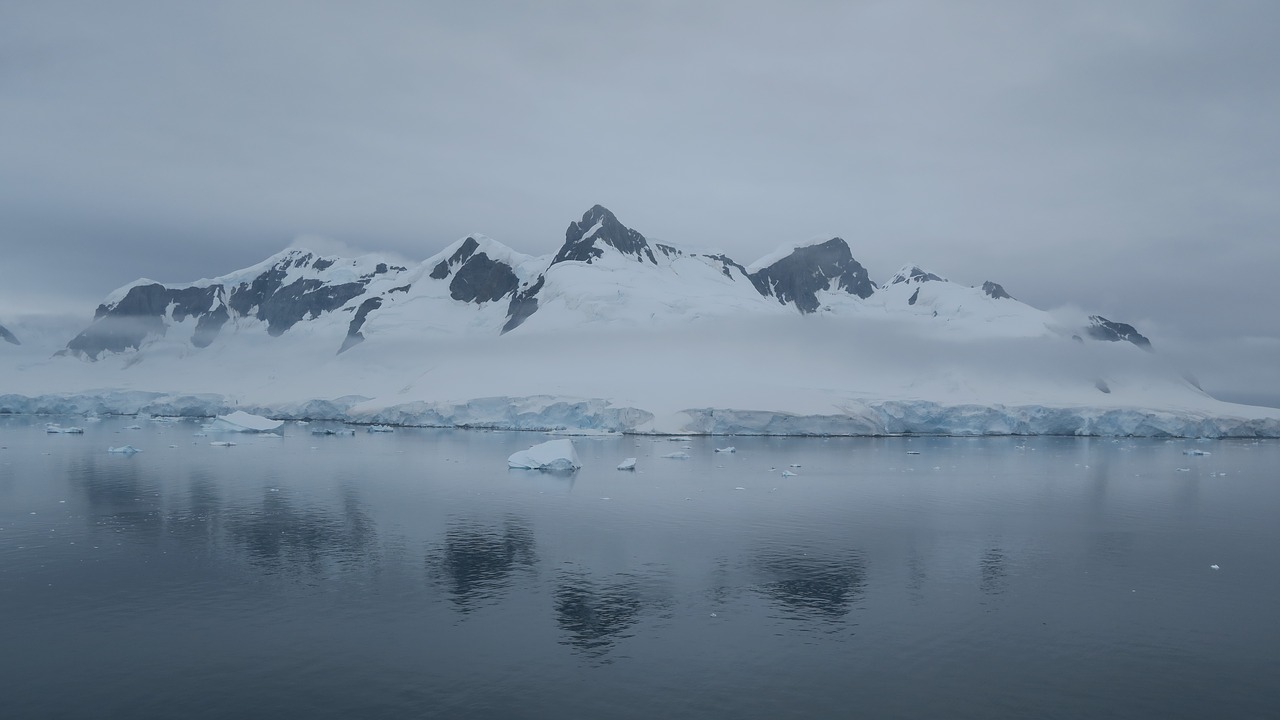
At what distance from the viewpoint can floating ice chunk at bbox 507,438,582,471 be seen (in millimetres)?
48781

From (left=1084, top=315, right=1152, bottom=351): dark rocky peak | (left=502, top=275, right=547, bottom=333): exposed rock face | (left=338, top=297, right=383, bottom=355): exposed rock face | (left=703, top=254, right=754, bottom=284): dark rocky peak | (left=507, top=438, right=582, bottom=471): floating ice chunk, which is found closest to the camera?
(left=507, top=438, right=582, bottom=471): floating ice chunk

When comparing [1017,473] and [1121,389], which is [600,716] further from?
[1121,389]

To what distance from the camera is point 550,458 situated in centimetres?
4888

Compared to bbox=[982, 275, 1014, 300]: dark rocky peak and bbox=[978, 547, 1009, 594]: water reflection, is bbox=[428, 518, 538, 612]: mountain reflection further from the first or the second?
bbox=[982, 275, 1014, 300]: dark rocky peak

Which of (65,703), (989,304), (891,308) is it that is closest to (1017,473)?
(65,703)

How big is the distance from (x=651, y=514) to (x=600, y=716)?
20.3m

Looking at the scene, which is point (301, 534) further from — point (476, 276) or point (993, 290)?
point (993, 290)

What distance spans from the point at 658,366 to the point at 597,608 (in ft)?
265

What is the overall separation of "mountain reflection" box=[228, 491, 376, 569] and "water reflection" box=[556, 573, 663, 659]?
7.80 metres

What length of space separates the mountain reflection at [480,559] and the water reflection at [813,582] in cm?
760

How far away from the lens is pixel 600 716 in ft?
47.2

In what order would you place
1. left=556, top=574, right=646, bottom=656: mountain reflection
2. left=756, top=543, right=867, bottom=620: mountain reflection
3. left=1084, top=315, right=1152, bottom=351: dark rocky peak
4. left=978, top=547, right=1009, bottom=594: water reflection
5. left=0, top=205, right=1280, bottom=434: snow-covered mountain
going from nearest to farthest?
left=556, top=574, right=646, bottom=656: mountain reflection, left=756, top=543, right=867, bottom=620: mountain reflection, left=978, top=547, right=1009, bottom=594: water reflection, left=0, top=205, right=1280, bottom=434: snow-covered mountain, left=1084, top=315, right=1152, bottom=351: dark rocky peak

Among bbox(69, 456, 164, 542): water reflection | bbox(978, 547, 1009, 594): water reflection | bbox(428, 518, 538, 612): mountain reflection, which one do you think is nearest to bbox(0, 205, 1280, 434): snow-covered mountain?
bbox(69, 456, 164, 542): water reflection

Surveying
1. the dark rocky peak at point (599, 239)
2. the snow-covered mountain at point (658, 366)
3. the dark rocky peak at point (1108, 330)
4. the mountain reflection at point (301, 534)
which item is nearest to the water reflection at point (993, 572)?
the mountain reflection at point (301, 534)
